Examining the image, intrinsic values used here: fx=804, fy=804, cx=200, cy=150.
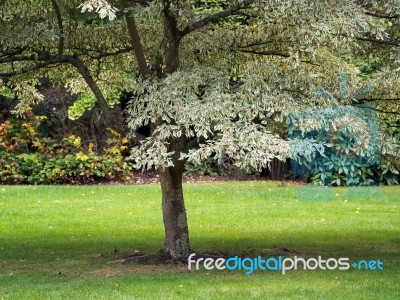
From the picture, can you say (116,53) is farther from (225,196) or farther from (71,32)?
(225,196)

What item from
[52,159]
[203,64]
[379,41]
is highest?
[379,41]

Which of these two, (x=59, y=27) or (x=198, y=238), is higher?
(x=59, y=27)

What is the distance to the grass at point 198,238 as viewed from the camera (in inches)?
296

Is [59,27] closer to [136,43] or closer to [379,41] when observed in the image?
[136,43]

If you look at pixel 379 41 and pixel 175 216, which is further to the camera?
pixel 175 216

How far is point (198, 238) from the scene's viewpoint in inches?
432

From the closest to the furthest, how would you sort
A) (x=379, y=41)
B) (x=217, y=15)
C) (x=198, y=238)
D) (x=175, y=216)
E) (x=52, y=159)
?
(x=217, y=15)
(x=379, y=41)
(x=175, y=216)
(x=198, y=238)
(x=52, y=159)

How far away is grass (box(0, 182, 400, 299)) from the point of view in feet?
24.7

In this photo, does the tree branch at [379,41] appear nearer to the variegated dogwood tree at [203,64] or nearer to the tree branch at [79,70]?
the variegated dogwood tree at [203,64]

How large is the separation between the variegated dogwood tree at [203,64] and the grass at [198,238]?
1153 millimetres

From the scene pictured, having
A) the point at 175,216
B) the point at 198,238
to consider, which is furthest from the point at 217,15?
the point at 198,238

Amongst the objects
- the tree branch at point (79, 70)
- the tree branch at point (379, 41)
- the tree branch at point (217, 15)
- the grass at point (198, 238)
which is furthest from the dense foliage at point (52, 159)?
the tree branch at point (379, 41)

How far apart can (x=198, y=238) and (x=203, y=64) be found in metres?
2.98

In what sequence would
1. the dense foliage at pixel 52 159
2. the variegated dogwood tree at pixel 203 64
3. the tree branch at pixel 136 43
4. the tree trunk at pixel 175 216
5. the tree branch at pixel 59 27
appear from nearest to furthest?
the variegated dogwood tree at pixel 203 64
the tree branch at pixel 136 43
the tree branch at pixel 59 27
the tree trunk at pixel 175 216
the dense foliage at pixel 52 159
